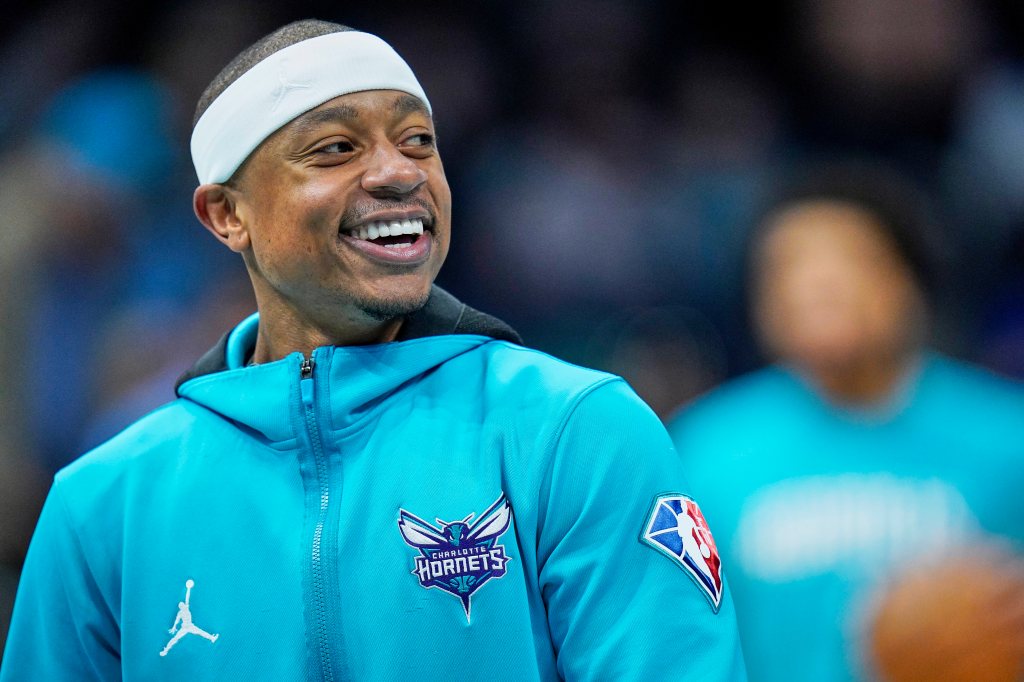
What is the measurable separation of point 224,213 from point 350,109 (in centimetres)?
35

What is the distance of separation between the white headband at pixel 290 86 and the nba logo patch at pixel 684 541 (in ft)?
2.63

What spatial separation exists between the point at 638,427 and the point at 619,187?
3858mm

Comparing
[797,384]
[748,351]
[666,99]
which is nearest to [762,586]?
[797,384]

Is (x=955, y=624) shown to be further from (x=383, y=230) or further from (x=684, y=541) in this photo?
(x=383, y=230)

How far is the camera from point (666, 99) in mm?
5863

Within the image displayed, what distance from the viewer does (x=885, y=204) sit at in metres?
3.41

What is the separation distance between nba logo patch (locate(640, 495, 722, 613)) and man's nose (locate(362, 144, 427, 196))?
2.09 feet

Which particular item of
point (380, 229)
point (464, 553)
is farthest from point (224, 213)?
point (464, 553)

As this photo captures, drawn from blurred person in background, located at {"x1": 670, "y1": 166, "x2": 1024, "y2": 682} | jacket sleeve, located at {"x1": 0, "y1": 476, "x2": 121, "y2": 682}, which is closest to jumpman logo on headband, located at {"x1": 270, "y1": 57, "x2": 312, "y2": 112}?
jacket sleeve, located at {"x1": 0, "y1": 476, "x2": 121, "y2": 682}

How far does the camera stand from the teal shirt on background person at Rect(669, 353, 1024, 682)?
3059 millimetres

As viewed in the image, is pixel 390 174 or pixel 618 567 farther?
pixel 390 174

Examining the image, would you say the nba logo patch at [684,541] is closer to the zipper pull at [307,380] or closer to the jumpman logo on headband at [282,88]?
the zipper pull at [307,380]

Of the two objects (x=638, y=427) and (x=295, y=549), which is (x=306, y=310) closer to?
(x=295, y=549)

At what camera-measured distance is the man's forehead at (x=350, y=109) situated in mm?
2117
